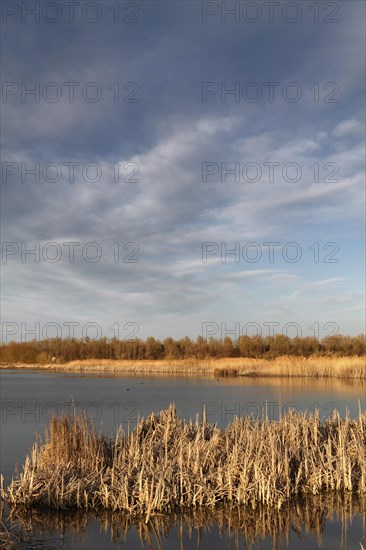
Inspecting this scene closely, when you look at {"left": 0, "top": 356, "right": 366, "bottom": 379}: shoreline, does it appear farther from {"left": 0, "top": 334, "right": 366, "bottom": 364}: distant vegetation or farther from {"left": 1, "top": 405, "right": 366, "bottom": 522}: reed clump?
{"left": 1, "top": 405, "right": 366, "bottom": 522}: reed clump

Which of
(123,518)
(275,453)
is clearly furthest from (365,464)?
(123,518)

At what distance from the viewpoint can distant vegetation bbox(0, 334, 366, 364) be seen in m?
63.3

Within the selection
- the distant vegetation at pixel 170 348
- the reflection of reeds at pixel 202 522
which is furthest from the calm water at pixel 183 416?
the distant vegetation at pixel 170 348

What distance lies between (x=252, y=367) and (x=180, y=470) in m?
30.7

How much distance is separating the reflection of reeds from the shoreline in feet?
84.5

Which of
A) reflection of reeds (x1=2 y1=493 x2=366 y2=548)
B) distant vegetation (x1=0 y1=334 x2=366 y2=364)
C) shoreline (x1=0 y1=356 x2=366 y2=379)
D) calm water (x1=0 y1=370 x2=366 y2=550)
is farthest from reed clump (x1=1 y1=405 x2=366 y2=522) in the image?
distant vegetation (x1=0 y1=334 x2=366 y2=364)

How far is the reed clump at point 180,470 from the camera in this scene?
8.35 meters

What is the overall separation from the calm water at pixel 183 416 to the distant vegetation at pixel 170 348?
31.1 meters

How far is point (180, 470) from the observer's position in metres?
8.62

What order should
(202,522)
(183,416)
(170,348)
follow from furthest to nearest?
(170,348) < (183,416) < (202,522)

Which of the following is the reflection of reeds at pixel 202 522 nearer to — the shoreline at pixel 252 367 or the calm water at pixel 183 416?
the calm water at pixel 183 416

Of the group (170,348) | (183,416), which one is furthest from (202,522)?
(170,348)

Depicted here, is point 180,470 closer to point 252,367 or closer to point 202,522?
point 202,522

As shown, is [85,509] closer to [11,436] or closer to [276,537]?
[276,537]
